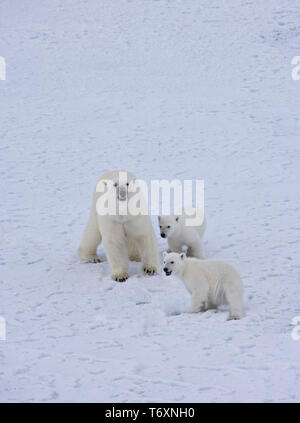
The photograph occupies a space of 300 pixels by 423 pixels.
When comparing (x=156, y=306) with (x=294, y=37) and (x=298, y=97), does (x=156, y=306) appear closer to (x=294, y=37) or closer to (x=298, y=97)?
(x=298, y=97)

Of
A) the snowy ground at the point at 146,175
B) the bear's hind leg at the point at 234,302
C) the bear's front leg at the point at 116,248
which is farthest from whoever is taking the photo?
the bear's front leg at the point at 116,248

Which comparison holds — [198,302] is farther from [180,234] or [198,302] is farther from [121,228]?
[180,234]

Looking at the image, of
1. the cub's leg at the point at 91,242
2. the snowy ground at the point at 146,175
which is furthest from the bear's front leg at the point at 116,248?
the cub's leg at the point at 91,242

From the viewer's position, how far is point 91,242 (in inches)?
314

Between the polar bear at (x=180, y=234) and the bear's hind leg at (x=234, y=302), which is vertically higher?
the polar bear at (x=180, y=234)

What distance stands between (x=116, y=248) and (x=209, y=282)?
1.26 meters

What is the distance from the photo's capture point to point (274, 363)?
551 centimetres

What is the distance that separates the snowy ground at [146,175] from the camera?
5598mm

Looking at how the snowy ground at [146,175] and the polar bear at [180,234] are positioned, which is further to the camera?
the polar bear at [180,234]

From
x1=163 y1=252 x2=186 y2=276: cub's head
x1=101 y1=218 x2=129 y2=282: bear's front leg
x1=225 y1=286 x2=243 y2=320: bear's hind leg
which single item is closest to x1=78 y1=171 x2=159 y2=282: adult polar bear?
x1=101 y1=218 x2=129 y2=282: bear's front leg

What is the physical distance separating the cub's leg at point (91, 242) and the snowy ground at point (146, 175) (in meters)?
0.11

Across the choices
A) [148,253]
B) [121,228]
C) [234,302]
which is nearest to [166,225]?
[148,253]

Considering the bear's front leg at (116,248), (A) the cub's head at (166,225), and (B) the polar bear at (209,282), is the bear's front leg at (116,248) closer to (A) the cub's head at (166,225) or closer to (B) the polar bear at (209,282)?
(A) the cub's head at (166,225)
